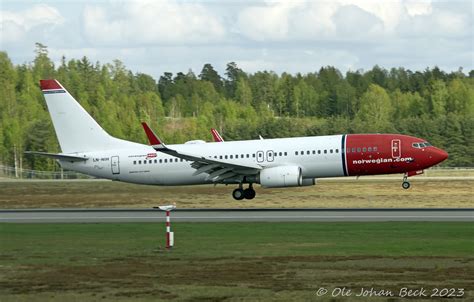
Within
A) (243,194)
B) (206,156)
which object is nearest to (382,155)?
(243,194)

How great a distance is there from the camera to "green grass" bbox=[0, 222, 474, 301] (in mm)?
20016

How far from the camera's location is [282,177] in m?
45.7

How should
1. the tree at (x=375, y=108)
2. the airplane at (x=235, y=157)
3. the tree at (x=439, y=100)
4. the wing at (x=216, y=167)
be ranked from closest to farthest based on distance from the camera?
1. the wing at (x=216, y=167)
2. the airplane at (x=235, y=157)
3. the tree at (x=375, y=108)
4. the tree at (x=439, y=100)

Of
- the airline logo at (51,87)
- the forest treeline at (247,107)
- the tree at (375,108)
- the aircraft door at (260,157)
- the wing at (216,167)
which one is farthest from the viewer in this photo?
the tree at (375,108)

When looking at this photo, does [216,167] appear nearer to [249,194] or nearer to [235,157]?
[235,157]

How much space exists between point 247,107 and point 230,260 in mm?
127407

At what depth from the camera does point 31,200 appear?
52.1 meters

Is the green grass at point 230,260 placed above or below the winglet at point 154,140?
below

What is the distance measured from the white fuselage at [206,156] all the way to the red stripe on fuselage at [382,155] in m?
0.67

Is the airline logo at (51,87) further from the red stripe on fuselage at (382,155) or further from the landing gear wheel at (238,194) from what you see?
the red stripe on fuselage at (382,155)

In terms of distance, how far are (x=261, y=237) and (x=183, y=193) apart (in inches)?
887

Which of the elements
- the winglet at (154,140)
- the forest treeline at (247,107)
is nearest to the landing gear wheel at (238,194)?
the winglet at (154,140)

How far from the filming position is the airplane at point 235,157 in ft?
152

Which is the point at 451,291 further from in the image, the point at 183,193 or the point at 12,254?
the point at 183,193
